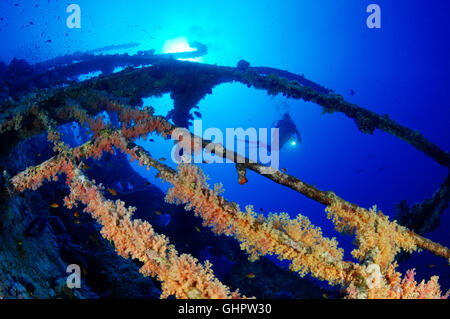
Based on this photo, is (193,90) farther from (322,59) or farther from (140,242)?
(322,59)

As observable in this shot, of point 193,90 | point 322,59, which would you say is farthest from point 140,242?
point 322,59

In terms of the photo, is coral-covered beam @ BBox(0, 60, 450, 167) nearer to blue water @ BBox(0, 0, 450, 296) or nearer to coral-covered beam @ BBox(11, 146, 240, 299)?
coral-covered beam @ BBox(11, 146, 240, 299)

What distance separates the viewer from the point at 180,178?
2.78 m

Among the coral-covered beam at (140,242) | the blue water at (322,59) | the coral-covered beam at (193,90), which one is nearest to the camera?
the coral-covered beam at (140,242)

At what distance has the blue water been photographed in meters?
74.9

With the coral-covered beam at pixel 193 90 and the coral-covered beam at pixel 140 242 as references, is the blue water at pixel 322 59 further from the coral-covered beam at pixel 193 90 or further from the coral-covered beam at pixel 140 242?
the coral-covered beam at pixel 140 242

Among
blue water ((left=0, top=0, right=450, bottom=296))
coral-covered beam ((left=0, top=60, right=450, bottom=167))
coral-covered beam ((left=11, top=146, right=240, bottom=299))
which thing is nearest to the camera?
coral-covered beam ((left=11, top=146, right=240, bottom=299))

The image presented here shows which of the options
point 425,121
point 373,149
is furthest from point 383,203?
point 425,121

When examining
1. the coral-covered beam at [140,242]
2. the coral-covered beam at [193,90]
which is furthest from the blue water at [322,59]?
the coral-covered beam at [140,242]

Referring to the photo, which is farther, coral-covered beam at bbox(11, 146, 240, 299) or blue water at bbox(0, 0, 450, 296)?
blue water at bbox(0, 0, 450, 296)

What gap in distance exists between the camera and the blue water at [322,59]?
74.9 meters

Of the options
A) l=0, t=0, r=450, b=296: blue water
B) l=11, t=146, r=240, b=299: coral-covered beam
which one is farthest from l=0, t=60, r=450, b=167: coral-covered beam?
l=0, t=0, r=450, b=296: blue water
